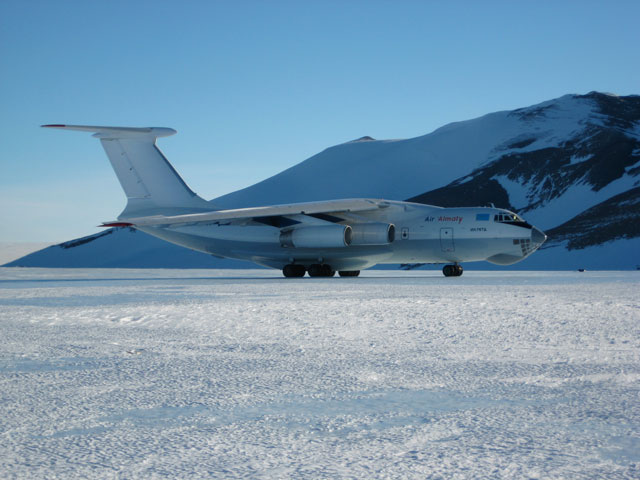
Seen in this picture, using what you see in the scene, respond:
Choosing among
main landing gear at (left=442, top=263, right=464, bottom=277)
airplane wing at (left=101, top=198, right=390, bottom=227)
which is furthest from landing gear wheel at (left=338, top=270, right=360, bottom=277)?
main landing gear at (left=442, top=263, right=464, bottom=277)

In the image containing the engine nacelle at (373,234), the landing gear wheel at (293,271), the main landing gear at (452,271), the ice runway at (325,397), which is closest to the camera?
the ice runway at (325,397)

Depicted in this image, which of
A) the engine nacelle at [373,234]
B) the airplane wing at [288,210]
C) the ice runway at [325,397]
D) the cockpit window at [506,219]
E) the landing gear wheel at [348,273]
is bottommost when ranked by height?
the ice runway at [325,397]

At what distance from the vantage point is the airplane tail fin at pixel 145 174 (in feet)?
84.7

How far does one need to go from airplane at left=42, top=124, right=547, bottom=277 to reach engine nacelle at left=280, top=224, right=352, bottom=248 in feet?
0.11

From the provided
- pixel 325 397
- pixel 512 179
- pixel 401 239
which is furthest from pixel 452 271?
pixel 512 179

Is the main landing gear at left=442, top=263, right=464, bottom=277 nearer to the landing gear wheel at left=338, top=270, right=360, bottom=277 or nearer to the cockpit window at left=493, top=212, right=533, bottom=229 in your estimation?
the cockpit window at left=493, top=212, right=533, bottom=229

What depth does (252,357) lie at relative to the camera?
5457 mm

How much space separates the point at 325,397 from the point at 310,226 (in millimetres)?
18709

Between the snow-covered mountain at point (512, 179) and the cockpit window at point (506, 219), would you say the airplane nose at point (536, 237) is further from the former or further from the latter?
the snow-covered mountain at point (512, 179)

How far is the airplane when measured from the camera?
21.3m

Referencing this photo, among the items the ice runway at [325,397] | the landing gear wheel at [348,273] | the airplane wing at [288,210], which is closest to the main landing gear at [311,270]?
the landing gear wheel at [348,273]

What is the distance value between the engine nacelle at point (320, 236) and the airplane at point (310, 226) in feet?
0.11

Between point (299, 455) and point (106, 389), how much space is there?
71.8 inches

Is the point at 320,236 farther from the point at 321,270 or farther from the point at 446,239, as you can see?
the point at 446,239
